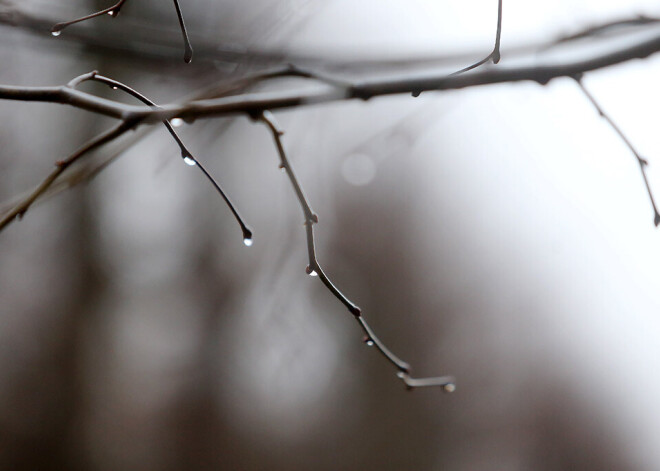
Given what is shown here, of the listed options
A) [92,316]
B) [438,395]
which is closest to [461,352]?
[438,395]

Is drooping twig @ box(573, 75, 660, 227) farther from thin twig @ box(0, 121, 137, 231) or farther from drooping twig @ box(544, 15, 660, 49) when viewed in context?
thin twig @ box(0, 121, 137, 231)

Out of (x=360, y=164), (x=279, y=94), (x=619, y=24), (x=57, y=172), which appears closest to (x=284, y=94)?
(x=279, y=94)

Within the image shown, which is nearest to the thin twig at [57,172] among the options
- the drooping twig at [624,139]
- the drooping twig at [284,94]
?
the drooping twig at [284,94]

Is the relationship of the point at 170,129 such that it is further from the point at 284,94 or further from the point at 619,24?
the point at 619,24

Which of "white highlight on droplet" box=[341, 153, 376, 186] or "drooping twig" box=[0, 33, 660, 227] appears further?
"white highlight on droplet" box=[341, 153, 376, 186]

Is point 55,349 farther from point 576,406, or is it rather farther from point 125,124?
point 576,406

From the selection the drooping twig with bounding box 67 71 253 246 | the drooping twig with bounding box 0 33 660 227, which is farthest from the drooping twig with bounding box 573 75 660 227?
the drooping twig with bounding box 67 71 253 246

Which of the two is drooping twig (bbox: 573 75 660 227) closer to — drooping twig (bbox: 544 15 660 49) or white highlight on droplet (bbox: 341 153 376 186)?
drooping twig (bbox: 544 15 660 49)

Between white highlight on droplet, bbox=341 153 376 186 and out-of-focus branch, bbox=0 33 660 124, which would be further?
white highlight on droplet, bbox=341 153 376 186

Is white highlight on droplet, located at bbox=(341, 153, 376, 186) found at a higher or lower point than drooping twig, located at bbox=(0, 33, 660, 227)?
higher

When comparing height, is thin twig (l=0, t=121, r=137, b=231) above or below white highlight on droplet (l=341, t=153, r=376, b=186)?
below

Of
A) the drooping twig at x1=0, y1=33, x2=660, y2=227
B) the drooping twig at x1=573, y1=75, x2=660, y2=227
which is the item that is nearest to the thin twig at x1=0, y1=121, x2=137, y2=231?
the drooping twig at x1=0, y1=33, x2=660, y2=227
